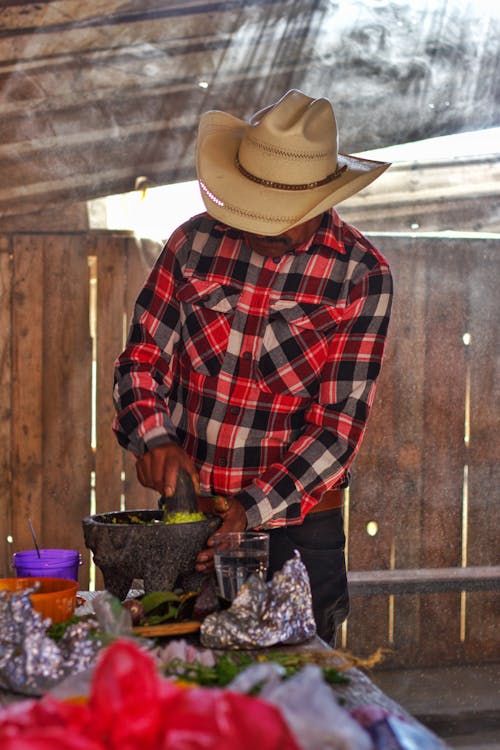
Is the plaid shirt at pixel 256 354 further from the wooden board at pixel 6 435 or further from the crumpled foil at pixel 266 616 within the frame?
the wooden board at pixel 6 435

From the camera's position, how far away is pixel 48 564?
88.0 inches

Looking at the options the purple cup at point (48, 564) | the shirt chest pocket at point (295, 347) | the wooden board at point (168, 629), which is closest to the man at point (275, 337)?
the shirt chest pocket at point (295, 347)

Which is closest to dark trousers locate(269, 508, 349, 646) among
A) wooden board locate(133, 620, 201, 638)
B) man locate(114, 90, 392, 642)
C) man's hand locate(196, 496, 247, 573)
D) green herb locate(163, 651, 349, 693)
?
man locate(114, 90, 392, 642)

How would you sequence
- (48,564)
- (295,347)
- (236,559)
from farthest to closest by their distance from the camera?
(295,347) → (48,564) → (236,559)

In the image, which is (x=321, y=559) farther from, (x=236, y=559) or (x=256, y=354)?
(x=236, y=559)

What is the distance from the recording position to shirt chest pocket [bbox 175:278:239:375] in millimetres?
2773

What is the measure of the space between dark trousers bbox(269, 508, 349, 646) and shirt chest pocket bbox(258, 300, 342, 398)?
359mm

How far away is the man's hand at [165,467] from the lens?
233 cm

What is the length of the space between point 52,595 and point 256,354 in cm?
103

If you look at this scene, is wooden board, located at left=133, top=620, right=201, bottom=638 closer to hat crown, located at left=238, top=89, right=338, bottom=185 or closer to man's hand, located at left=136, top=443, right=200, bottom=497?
man's hand, located at left=136, top=443, right=200, bottom=497

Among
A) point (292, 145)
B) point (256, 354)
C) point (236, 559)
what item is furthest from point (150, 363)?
point (236, 559)

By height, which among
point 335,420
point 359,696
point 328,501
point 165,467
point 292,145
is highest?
point 292,145

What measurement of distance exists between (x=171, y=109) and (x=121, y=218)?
56 centimetres

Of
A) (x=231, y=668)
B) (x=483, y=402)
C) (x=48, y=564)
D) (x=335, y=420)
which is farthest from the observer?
(x=483, y=402)
